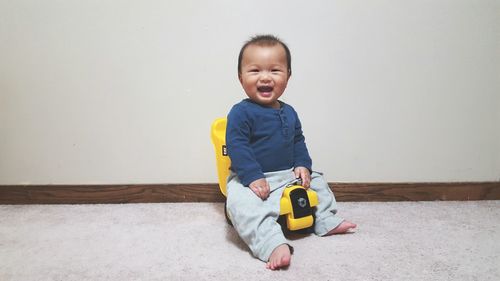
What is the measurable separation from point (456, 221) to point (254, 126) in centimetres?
59

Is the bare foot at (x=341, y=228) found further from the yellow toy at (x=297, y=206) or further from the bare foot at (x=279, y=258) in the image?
the bare foot at (x=279, y=258)

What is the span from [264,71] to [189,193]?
0.47 metres

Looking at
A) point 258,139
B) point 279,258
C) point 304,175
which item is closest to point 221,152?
point 258,139

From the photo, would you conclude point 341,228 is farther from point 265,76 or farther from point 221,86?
point 221,86

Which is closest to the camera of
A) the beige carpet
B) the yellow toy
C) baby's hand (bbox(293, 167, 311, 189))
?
the beige carpet

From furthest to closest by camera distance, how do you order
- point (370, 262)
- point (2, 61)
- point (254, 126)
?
1. point (2, 61)
2. point (254, 126)
3. point (370, 262)

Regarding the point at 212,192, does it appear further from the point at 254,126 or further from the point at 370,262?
the point at 370,262

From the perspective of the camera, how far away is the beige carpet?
0.76 metres

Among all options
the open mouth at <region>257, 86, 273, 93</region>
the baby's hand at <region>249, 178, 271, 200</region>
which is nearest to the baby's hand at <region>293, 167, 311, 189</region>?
the baby's hand at <region>249, 178, 271, 200</region>

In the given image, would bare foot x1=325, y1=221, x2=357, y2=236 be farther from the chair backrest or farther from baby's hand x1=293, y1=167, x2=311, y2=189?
the chair backrest

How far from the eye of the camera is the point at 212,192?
1.20 metres

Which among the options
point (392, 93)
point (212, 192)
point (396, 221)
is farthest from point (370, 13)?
point (212, 192)

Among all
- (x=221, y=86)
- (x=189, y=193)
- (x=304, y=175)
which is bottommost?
(x=189, y=193)

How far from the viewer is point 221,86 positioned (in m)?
1.16
